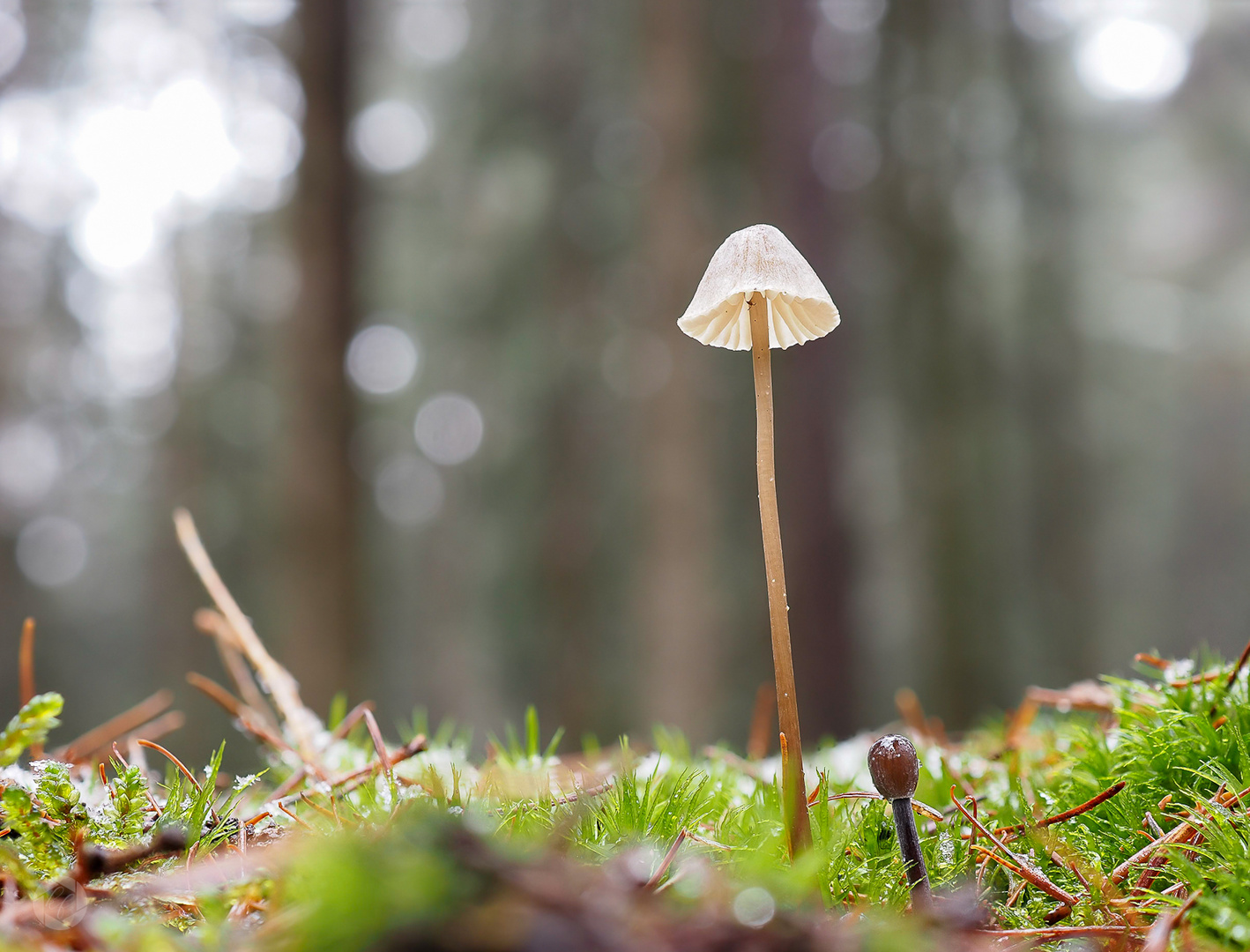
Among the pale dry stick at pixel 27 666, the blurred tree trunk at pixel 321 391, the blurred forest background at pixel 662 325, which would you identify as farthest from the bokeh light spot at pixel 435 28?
the pale dry stick at pixel 27 666

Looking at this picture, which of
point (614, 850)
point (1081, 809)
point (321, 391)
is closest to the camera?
point (614, 850)

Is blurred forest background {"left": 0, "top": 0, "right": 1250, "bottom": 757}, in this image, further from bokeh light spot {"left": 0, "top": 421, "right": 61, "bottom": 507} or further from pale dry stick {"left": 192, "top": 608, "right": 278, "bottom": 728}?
pale dry stick {"left": 192, "top": 608, "right": 278, "bottom": 728}

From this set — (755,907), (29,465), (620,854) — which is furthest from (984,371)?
(29,465)

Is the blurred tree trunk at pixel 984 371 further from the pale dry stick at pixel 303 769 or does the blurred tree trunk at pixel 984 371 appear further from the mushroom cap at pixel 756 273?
the mushroom cap at pixel 756 273

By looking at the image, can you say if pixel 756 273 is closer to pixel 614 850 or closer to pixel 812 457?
pixel 614 850

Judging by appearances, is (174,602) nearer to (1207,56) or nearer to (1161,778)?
(1161,778)

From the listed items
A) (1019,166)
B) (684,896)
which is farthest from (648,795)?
(1019,166)

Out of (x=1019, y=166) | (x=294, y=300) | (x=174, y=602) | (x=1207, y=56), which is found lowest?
(x=174, y=602)
